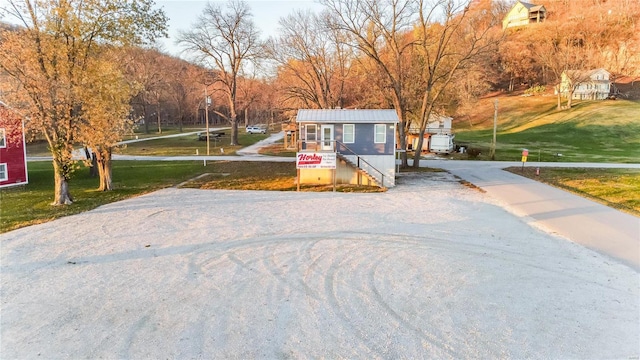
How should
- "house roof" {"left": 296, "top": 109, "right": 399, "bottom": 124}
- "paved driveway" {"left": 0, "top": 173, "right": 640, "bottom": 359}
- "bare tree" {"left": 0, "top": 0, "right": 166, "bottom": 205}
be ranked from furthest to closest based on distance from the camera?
"house roof" {"left": 296, "top": 109, "right": 399, "bottom": 124}
"bare tree" {"left": 0, "top": 0, "right": 166, "bottom": 205}
"paved driveway" {"left": 0, "top": 173, "right": 640, "bottom": 359}

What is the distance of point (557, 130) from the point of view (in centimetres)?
5391

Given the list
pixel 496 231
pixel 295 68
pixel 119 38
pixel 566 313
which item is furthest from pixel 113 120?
pixel 295 68

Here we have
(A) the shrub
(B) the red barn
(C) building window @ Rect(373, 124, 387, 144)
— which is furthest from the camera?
(A) the shrub

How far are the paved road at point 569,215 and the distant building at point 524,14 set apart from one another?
93.0 meters

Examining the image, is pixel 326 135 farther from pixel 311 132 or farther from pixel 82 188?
pixel 82 188

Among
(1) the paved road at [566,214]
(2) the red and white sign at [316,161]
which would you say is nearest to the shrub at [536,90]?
(1) the paved road at [566,214]

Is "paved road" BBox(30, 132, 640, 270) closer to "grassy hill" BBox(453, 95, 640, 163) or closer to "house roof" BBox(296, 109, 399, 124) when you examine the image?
"house roof" BBox(296, 109, 399, 124)

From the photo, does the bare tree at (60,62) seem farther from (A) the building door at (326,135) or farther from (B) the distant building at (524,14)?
(B) the distant building at (524,14)

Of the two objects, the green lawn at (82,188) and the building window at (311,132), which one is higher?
the building window at (311,132)

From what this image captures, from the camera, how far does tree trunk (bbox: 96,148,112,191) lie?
19438 millimetres

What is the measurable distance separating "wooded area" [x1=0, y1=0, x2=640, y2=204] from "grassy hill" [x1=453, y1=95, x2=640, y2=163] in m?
5.52

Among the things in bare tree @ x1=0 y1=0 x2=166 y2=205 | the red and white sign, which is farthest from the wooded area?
the red and white sign

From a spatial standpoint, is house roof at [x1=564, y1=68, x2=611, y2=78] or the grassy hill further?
house roof at [x1=564, y1=68, x2=611, y2=78]

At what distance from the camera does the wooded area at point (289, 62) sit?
15039 millimetres
